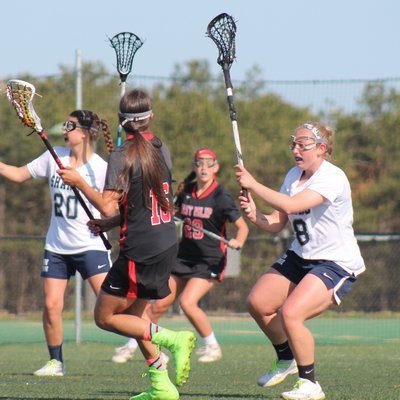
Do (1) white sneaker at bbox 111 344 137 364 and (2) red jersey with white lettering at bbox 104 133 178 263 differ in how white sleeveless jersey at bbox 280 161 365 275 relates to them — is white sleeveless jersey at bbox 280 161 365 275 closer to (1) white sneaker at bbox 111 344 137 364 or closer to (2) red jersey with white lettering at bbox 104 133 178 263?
(2) red jersey with white lettering at bbox 104 133 178 263

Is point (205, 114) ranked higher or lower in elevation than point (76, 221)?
higher

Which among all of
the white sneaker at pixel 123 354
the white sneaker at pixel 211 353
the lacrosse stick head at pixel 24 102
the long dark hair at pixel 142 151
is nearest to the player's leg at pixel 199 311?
the white sneaker at pixel 211 353

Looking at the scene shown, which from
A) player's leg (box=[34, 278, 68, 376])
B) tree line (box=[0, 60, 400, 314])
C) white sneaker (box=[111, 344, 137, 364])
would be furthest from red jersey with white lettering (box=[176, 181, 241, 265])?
tree line (box=[0, 60, 400, 314])

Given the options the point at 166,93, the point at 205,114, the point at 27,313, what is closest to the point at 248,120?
the point at 205,114

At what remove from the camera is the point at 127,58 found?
7527mm

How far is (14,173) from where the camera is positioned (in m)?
8.52

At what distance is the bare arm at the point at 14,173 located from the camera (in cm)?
837

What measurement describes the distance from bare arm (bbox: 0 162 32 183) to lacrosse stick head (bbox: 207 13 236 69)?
7.12 feet

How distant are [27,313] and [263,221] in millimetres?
11481

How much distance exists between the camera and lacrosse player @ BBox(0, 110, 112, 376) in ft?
28.0

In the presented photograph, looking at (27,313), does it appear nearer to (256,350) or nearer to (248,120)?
(248,120)

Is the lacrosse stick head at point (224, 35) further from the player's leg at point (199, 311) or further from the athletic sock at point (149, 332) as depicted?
the player's leg at point (199, 311)

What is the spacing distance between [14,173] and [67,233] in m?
0.67

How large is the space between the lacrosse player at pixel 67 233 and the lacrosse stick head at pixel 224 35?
1.70 m
